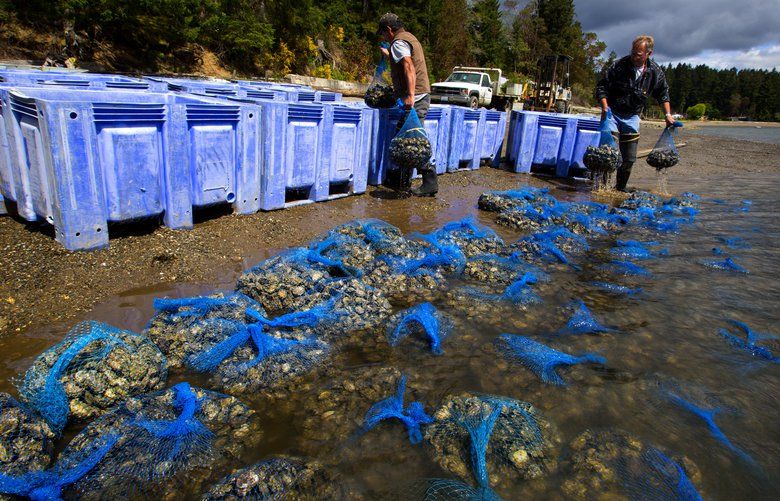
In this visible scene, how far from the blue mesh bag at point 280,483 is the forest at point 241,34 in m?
15.4

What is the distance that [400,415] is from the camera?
2355 millimetres

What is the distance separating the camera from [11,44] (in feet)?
46.1

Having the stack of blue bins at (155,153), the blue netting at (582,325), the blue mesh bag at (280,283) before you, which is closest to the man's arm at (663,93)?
the stack of blue bins at (155,153)

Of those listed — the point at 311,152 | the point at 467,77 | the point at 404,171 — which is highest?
the point at 467,77

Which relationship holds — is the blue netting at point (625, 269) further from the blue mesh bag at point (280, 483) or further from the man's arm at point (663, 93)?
the man's arm at point (663, 93)

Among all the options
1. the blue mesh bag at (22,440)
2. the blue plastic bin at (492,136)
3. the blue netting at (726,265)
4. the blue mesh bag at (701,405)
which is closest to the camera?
the blue mesh bag at (22,440)

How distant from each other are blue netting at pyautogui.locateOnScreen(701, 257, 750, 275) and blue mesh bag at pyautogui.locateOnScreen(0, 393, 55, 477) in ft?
18.6

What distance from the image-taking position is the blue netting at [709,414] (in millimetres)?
2381

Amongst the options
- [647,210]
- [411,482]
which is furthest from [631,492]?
[647,210]

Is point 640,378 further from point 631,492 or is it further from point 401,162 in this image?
point 401,162

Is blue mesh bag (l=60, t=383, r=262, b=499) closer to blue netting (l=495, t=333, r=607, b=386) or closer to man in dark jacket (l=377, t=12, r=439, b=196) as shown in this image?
blue netting (l=495, t=333, r=607, b=386)

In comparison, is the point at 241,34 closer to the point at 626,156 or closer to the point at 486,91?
the point at 486,91

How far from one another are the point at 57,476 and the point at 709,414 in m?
3.22

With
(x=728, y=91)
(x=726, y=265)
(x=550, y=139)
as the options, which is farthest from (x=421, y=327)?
(x=728, y=91)
